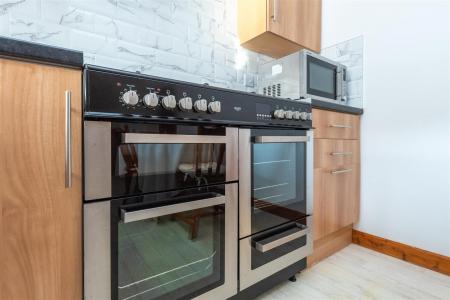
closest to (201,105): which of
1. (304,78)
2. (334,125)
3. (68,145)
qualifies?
(68,145)

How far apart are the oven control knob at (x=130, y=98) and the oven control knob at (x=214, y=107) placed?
29cm

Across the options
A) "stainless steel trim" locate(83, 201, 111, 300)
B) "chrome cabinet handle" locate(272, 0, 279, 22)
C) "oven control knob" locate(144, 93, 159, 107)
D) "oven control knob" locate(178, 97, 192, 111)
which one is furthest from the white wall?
"stainless steel trim" locate(83, 201, 111, 300)

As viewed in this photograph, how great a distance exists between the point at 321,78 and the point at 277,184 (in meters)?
0.89

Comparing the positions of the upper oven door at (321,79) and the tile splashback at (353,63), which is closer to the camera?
the upper oven door at (321,79)

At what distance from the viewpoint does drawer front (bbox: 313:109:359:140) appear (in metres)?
1.46

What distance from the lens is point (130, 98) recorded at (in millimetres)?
737

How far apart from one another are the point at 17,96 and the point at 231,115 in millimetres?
682

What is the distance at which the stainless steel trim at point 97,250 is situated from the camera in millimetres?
691

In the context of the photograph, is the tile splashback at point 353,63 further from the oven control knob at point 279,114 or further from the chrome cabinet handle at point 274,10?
the oven control knob at point 279,114

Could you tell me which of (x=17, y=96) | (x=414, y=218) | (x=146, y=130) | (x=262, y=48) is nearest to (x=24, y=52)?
(x=17, y=96)

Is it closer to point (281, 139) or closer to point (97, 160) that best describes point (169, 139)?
point (97, 160)

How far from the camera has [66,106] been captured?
0.66m

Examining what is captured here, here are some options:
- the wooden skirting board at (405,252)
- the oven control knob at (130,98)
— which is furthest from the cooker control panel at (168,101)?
the wooden skirting board at (405,252)

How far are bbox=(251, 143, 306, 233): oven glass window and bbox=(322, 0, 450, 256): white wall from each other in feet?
2.55
